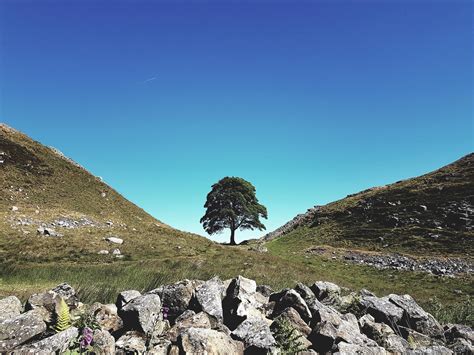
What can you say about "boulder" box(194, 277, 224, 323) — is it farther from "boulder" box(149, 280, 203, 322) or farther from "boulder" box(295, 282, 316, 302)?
"boulder" box(295, 282, 316, 302)

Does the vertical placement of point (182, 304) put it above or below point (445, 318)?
above

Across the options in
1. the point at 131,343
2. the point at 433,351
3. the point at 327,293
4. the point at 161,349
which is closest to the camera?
the point at 161,349

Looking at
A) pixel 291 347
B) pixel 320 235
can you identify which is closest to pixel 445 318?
pixel 291 347

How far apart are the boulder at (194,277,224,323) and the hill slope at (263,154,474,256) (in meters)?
35.9

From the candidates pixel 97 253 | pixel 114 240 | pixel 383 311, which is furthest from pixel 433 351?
pixel 114 240

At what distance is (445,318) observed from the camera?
41.6ft

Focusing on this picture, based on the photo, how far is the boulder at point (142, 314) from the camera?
7.98 m

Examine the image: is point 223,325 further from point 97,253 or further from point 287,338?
point 97,253

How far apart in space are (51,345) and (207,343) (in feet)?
9.75

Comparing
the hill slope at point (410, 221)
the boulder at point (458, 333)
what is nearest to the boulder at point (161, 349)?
the boulder at point (458, 333)

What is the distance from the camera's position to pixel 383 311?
1007 centimetres

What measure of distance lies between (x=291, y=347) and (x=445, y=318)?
8552 millimetres

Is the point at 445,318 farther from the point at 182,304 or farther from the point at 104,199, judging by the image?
the point at 104,199

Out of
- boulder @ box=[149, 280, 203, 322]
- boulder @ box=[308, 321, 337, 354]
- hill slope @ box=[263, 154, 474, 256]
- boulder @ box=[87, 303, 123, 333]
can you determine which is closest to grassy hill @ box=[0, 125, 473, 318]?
boulder @ box=[87, 303, 123, 333]
